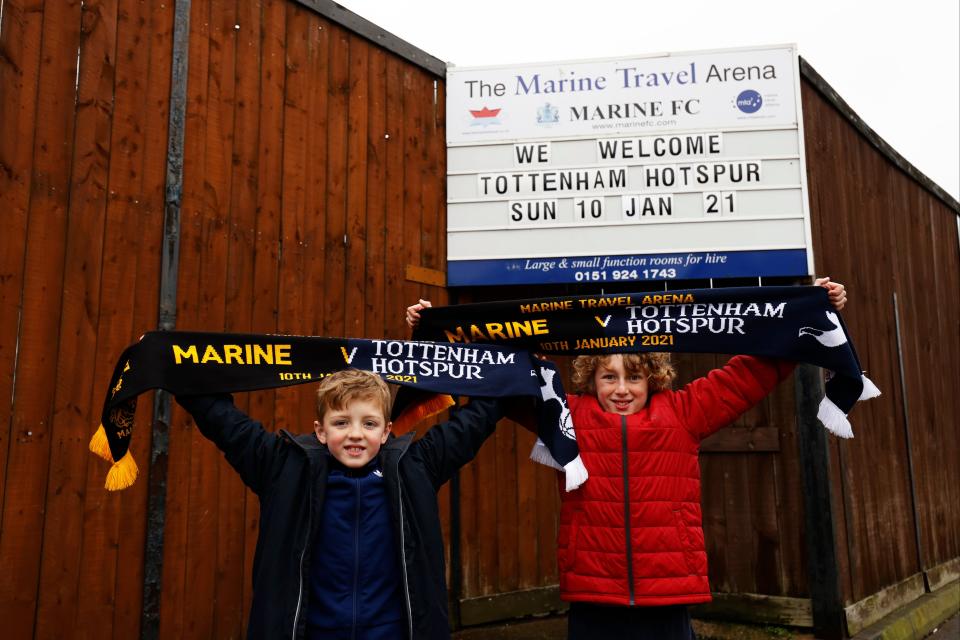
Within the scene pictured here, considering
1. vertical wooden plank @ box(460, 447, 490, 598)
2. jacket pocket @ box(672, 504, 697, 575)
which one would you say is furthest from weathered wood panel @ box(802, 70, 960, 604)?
jacket pocket @ box(672, 504, 697, 575)

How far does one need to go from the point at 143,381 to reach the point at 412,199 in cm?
341

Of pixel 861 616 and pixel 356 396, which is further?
pixel 861 616

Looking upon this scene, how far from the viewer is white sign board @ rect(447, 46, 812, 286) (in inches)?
239

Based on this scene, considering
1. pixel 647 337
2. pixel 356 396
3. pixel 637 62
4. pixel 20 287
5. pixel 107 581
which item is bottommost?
pixel 107 581

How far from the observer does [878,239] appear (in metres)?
7.42

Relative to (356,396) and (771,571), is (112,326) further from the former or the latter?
(771,571)

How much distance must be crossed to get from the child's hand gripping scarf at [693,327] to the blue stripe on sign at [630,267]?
8.03 ft

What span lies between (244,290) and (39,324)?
1.19 meters

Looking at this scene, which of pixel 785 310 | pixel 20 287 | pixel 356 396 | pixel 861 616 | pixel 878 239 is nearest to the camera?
pixel 356 396

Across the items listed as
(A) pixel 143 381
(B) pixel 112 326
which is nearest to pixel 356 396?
(A) pixel 143 381

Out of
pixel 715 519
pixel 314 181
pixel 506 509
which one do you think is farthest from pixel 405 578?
pixel 715 519

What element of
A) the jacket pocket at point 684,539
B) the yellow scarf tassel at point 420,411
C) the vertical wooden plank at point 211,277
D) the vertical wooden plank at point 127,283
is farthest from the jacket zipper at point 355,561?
the vertical wooden plank at point 211,277

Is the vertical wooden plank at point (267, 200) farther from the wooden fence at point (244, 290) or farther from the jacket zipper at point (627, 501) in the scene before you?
the jacket zipper at point (627, 501)

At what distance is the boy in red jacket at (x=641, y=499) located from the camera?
3156 mm
